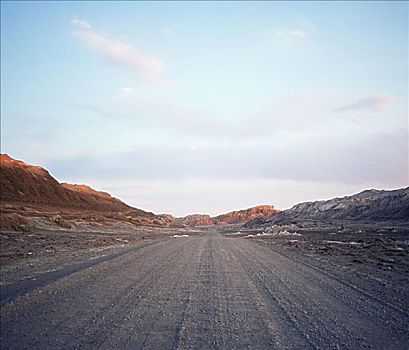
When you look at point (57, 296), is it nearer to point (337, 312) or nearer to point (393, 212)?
point (337, 312)

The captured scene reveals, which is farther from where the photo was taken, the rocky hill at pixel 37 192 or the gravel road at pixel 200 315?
the rocky hill at pixel 37 192

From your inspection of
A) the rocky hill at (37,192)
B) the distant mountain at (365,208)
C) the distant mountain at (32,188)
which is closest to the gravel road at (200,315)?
the distant mountain at (365,208)

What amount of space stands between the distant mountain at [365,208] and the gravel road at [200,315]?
74.8 m

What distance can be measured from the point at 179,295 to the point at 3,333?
4.75m

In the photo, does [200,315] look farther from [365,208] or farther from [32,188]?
[32,188]

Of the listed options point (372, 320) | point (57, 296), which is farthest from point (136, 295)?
point (372, 320)

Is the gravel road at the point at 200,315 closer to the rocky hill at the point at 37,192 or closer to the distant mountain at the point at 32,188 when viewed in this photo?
the rocky hill at the point at 37,192

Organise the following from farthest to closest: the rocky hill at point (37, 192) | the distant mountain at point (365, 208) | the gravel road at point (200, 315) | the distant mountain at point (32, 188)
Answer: the distant mountain at point (32, 188)
the rocky hill at point (37, 192)
the distant mountain at point (365, 208)
the gravel road at point (200, 315)

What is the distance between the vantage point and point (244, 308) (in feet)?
31.5

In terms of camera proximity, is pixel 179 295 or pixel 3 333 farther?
pixel 179 295

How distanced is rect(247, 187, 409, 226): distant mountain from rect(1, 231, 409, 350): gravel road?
245 ft

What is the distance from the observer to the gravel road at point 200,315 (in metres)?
7.00

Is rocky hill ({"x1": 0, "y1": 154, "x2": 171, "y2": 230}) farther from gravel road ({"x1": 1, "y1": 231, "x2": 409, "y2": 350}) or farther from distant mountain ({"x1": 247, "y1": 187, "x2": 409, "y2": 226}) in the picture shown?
gravel road ({"x1": 1, "y1": 231, "x2": 409, "y2": 350})

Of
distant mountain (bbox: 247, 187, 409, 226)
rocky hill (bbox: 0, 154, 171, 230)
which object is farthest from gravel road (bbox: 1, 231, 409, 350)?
rocky hill (bbox: 0, 154, 171, 230)
